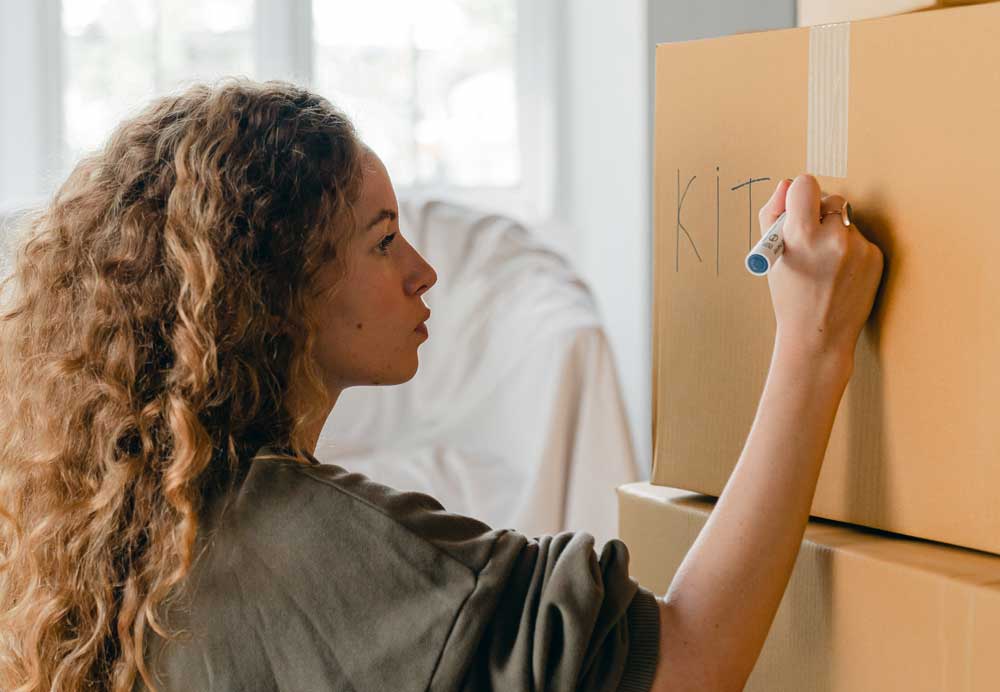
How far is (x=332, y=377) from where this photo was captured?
77 cm

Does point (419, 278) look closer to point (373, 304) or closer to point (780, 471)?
point (373, 304)

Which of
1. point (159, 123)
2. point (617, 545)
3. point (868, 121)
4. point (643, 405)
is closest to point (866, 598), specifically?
point (617, 545)

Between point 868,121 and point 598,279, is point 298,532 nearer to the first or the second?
point 868,121

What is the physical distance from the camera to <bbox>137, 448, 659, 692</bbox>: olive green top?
1.98ft

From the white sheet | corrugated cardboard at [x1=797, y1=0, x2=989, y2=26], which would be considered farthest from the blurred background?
corrugated cardboard at [x1=797, y1=0, x2=989, y2=26]

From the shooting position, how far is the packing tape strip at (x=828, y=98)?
663 mm

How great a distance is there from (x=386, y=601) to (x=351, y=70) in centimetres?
219

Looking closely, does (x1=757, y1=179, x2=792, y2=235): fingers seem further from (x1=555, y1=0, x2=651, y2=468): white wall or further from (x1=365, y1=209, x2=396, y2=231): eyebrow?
(x1=555, y1=0, x2=651, y2=468): white wall

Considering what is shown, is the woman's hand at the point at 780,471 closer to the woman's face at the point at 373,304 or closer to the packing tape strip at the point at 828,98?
the packing tape strip at the point at 828,98

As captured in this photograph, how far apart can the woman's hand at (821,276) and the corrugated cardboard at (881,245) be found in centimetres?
1

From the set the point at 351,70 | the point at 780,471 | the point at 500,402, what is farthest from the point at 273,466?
the point at 351,70

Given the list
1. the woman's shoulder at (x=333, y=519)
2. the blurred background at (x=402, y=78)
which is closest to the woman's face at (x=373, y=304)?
the woman's shoulder at (x=333, y=519)

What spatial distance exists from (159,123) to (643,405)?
133 cm

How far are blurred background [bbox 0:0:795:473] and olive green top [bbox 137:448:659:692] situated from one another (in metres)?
1.61
